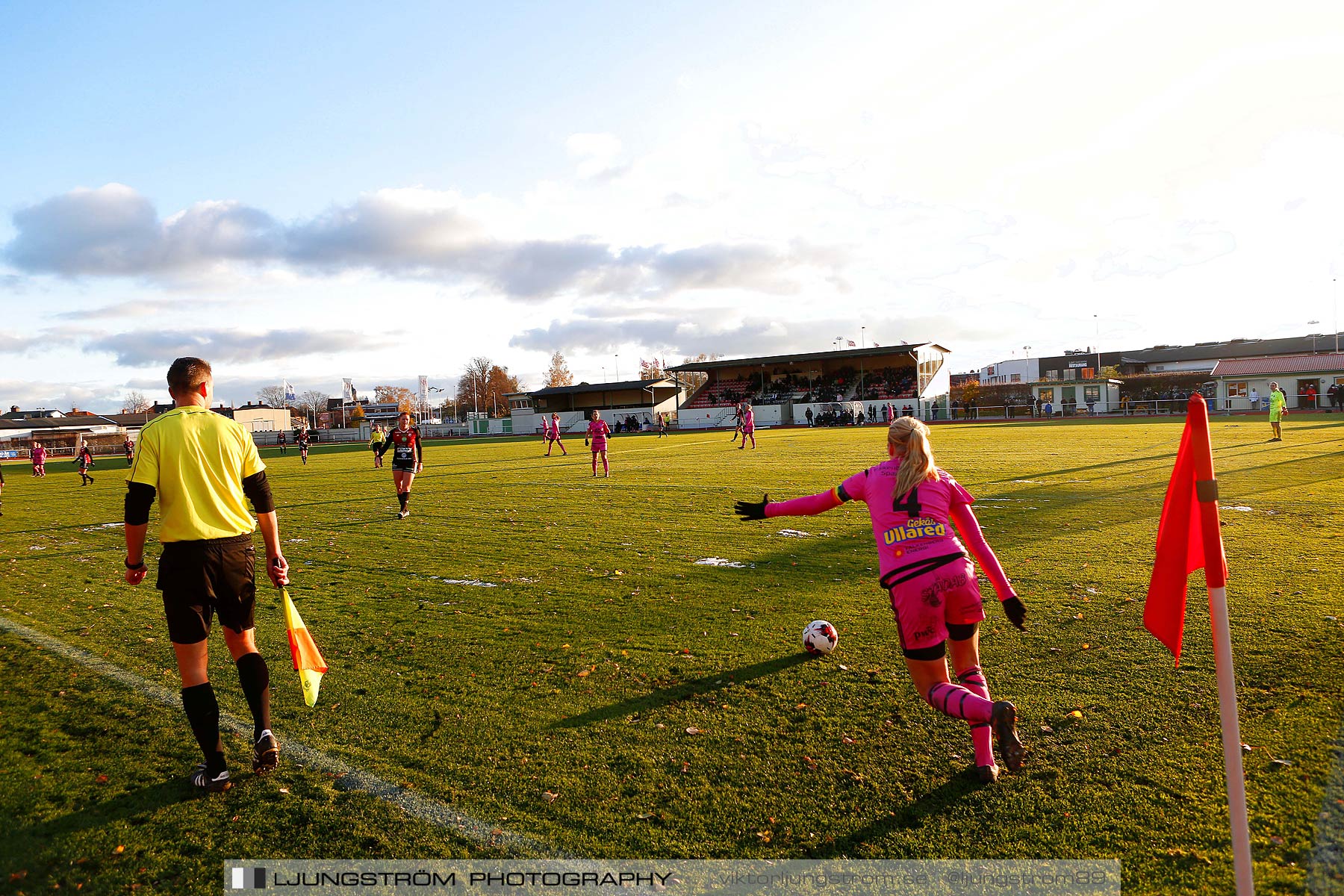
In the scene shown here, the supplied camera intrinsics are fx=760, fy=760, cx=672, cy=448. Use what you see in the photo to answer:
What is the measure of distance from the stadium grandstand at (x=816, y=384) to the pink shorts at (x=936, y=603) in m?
57.4

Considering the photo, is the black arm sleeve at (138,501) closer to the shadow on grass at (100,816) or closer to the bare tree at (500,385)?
the shadow on grass at (100,816)

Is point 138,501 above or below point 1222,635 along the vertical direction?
above

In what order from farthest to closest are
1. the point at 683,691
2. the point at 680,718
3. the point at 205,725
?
1. the point at 683,691
2. the point at 680,718
3. the point at 205,725

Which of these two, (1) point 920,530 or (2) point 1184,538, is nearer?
(2) point 1184,538

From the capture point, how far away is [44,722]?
473 centimetres

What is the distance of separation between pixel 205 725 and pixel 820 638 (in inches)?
149

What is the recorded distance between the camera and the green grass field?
3.29 metres

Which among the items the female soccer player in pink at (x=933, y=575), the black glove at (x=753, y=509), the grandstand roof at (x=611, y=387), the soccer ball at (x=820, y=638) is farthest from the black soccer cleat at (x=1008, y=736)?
the grandstand roof at (x=611, y=387)

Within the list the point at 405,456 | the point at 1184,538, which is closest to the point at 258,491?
the point at 1184,538

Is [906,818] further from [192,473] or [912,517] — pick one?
[192,473]

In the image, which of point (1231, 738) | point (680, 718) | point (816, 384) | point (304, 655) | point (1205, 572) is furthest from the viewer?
point (816, 384)

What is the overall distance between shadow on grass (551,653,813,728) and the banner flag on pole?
2.68 metres

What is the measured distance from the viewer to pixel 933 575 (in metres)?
3.76

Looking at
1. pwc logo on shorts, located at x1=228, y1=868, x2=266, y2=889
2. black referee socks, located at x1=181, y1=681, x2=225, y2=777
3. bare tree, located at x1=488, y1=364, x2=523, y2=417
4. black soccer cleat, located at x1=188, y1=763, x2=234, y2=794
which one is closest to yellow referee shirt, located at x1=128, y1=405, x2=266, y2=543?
black referee socks, located at x1=181, y1=681, x2=225, y2=777
